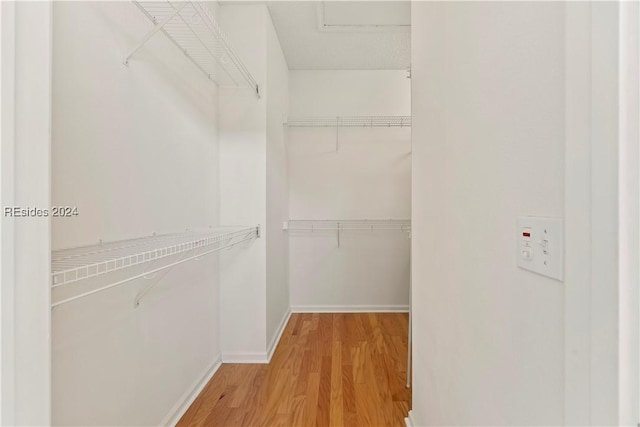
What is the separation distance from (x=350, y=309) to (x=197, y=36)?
2.78 m

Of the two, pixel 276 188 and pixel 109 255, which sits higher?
pixel 276 188

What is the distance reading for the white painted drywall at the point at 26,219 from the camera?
0.53 metres

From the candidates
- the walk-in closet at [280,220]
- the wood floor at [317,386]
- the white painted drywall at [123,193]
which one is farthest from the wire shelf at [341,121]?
the wood floor at [317,386]

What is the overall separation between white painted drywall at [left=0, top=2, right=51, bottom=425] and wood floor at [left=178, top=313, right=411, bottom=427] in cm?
128

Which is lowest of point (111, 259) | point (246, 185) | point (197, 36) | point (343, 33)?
point (111, 259)

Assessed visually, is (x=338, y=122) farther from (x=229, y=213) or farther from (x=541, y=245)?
(x=541, y=245)

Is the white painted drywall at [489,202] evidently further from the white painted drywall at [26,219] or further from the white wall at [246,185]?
the white wall at [246,185]

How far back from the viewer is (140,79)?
127 cm

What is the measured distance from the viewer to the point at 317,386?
185cm

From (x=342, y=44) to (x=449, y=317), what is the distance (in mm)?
2561

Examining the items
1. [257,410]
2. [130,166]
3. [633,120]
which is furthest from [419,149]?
[257,410]

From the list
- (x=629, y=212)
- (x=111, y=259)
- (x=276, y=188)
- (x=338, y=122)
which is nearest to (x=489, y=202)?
(x=629, y=212)

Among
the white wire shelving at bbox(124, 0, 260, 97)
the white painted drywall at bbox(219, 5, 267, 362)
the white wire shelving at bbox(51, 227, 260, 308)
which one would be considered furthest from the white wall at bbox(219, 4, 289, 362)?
the white wire shelving at bbox(51, 227, 260, 308)

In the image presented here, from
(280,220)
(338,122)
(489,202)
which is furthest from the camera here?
(338,122)
